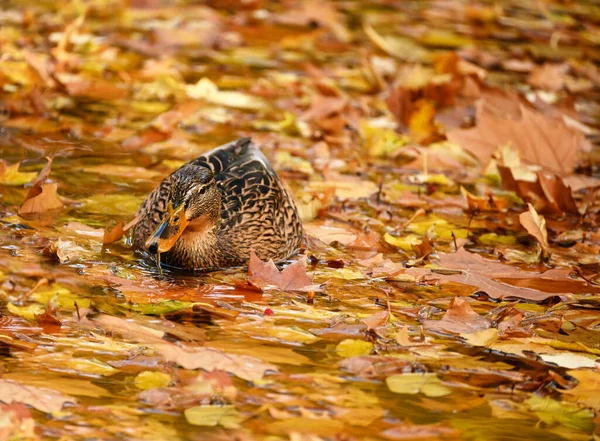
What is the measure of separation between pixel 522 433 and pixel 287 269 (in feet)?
5.97

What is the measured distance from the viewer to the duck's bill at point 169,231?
5.55 metres

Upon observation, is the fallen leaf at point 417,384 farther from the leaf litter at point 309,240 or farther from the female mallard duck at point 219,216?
the female mallard duck at point 219,216

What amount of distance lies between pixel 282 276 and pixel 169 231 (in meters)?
0.65

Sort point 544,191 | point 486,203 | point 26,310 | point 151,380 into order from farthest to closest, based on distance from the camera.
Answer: point 486,203 → point 544,191 → point 26,310 → point 151,380

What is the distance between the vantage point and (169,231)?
5633 mm

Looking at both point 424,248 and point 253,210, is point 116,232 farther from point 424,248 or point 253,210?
point 424,248

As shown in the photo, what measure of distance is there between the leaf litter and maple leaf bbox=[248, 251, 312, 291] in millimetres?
14

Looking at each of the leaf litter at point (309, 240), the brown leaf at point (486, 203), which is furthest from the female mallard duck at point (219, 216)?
the brown leaf at point (486, 203)

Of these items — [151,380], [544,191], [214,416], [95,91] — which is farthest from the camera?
[95,91]

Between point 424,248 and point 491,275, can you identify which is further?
point 424,248

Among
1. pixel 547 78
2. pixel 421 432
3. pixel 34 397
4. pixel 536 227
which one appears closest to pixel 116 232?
pixel 34 397

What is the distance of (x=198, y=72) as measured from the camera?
1020 centimetres

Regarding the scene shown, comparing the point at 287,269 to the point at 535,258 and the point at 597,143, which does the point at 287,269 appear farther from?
the point at 597,143

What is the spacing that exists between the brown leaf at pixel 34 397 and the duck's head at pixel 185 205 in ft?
4.41
